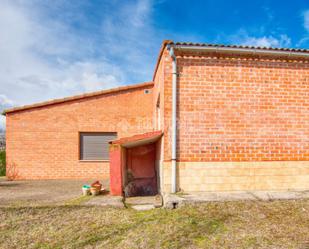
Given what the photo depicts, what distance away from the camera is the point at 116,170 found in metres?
6.45

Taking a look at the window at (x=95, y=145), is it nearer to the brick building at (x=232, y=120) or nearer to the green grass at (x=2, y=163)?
the brick building at (x=232, y=120)

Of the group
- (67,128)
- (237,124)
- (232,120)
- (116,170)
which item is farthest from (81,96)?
(237,124)

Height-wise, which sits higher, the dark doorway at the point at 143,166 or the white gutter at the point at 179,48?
the white gutter at the point at 179,48

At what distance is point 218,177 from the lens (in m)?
5.82

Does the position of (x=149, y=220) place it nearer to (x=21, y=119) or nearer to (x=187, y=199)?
(x=187, y=199)

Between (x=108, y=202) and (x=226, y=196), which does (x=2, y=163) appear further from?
(x=226, y=196)

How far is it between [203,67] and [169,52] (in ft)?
3.10

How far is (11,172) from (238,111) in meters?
10.5

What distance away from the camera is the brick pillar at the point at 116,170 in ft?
21.1

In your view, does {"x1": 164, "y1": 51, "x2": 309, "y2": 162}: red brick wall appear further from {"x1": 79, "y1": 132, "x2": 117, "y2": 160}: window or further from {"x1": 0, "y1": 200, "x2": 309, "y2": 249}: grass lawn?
{"x1": 79, "y1": 132, "x2": 117, "y2": 160}: window

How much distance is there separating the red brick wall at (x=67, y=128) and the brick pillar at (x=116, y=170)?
16.9ft

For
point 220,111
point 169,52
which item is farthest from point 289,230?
point 169,52

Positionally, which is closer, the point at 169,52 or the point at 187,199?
the point at 187,199

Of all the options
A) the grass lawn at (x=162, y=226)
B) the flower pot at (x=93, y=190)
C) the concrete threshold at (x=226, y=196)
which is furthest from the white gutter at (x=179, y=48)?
the flower pot at (x=93, y=190)
